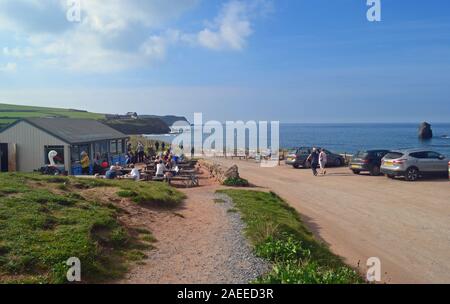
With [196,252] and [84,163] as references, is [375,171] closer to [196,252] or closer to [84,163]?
[84,163]

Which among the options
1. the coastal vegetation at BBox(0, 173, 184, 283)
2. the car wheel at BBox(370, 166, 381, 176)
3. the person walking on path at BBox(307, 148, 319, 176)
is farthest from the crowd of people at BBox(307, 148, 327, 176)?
the coastal vegetation at BBox(0, 173, 184, 283)

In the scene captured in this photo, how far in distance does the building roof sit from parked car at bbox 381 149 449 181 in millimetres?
16624

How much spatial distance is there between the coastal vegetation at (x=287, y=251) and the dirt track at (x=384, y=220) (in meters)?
0.82

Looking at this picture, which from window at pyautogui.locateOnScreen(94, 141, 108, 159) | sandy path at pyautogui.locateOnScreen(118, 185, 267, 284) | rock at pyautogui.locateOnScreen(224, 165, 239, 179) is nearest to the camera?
sandy path at pyautogui.locateOnScreen(118, 185, 267, 284)

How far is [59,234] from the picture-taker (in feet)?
25.5

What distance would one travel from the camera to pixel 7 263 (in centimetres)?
634

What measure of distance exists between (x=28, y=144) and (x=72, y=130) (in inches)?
121

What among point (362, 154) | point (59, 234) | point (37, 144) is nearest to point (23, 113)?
point (37, 144)

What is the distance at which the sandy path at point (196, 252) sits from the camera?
6.62m

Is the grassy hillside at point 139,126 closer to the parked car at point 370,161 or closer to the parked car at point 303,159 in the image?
the parked car at point 303,159

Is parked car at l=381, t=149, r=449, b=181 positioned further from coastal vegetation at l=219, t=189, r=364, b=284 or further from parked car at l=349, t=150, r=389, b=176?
coastal vegetation at l=219, t=189, r=364, b=284

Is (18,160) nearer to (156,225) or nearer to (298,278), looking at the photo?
(156,225)

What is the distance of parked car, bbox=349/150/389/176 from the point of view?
2509 centimetres
